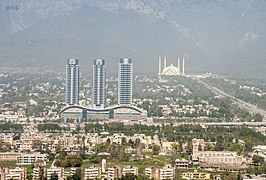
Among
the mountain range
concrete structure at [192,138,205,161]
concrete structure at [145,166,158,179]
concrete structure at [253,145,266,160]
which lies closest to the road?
the mountain range

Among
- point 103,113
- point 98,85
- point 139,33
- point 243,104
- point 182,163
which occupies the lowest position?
point 182,163

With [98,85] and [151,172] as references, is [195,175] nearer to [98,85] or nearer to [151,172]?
[151,172]

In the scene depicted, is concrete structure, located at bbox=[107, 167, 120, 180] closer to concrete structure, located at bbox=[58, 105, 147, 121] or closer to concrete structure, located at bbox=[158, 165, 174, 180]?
concrete structure, located at bbox=[158, 165, 174, 180]

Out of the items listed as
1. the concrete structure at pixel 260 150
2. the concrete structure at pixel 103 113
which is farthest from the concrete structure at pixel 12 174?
the concrete structure at pixel 103 113

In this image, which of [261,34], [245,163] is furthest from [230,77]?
[245,163]

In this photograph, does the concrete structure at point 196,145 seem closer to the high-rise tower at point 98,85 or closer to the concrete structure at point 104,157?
the concrete structure at point 104,157

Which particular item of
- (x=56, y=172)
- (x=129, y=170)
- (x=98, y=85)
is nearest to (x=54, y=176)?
(x=56, y=172)
